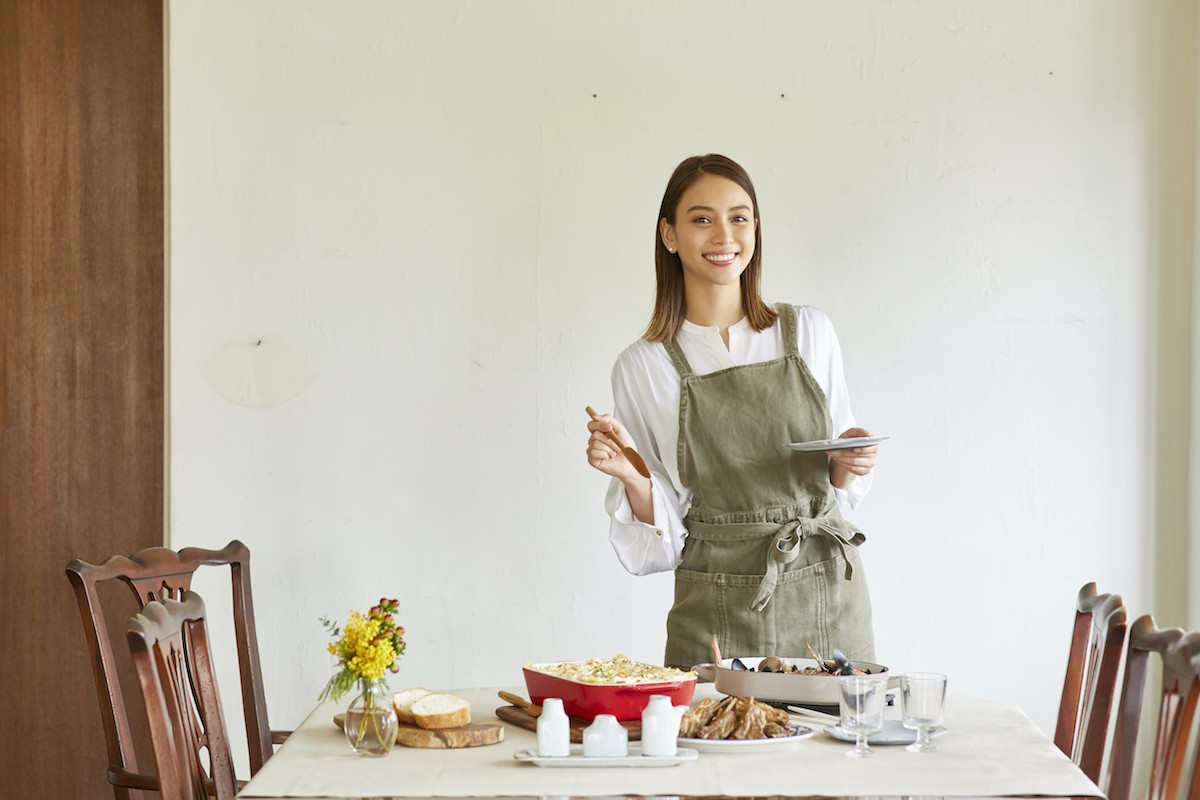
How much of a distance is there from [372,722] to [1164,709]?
105 cm

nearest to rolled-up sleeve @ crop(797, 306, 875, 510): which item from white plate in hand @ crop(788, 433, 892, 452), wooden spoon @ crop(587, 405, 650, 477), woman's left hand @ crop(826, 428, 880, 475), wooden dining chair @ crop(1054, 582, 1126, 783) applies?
woman's left hand @ crop(826, 428, 880, 475)

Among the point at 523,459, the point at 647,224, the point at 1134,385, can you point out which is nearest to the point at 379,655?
the point at 523,459

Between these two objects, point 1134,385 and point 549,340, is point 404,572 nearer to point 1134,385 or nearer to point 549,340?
point 549,340

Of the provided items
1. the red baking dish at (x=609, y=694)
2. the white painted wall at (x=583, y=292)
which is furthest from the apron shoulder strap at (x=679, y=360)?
the red baking dish at (x=609, y=694)

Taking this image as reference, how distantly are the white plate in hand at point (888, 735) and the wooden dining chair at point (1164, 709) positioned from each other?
0.81 feet

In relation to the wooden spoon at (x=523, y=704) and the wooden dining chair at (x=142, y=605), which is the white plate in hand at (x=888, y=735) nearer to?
the wooden spoon at (x=523, y=704)

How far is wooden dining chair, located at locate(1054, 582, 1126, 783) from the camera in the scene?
6.10 feet

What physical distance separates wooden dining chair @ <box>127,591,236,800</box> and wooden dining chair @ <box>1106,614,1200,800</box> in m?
1.29

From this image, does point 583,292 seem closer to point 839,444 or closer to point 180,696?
point 839,444

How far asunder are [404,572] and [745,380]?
1138 millimetres

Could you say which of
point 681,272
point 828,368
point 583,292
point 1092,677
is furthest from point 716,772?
point 583,292

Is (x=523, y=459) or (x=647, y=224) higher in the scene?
(x=647, y=224)

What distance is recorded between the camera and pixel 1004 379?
3.13 meters

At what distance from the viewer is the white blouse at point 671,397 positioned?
8.21 ft
